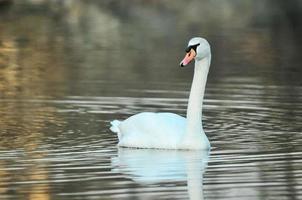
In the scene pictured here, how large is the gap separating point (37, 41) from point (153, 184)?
2441cm

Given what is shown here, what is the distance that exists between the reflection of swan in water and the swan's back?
125mm

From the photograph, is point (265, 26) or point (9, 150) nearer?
point (9, 150)

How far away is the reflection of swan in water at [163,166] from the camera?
12.5 metres

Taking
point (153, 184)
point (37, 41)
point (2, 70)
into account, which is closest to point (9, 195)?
point (153, 184)

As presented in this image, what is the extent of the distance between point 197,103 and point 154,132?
0.69 meters

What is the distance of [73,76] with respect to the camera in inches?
→ 950

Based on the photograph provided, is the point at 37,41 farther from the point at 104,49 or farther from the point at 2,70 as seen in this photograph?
the point at 2,70

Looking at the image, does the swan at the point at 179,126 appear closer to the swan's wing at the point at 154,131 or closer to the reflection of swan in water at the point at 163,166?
the swan's wing at the point at 154,131

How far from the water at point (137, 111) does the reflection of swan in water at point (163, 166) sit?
1cm

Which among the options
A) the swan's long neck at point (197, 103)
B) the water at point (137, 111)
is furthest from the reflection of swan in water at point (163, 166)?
the swan's long neck at point (197, 103)

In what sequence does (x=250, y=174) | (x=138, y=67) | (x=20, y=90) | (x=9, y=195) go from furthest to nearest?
1. (x=138, y=67)
2. (x=20, y=90)
3. (x=250, y=174)
4. (x=9, y=195)

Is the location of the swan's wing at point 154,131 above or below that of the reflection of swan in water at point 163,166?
above

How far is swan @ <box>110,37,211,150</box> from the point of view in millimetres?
14883

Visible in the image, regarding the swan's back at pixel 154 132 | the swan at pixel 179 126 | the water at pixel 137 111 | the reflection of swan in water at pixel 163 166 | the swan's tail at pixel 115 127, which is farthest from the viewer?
the swan's tail at pixel 115 127
